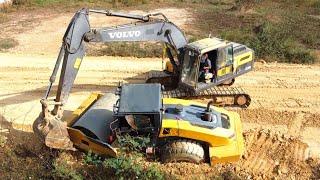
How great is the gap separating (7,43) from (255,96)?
11.0 meters

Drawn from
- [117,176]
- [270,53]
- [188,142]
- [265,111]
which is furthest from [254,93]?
[117,176]

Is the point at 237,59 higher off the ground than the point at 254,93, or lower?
higher

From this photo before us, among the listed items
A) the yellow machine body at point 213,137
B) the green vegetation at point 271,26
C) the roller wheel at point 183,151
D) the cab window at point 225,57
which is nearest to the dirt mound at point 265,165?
the roller wheel at point 183,151

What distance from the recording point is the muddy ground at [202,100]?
39.8 ft

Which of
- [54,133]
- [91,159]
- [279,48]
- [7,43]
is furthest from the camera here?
[7,43]

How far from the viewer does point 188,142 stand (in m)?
11.7

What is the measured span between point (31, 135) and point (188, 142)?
15.6 ft

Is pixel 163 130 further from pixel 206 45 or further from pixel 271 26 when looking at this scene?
pixel 271 26

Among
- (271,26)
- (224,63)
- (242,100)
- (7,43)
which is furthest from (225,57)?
(7,43)

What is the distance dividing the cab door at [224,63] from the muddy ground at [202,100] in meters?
1.16

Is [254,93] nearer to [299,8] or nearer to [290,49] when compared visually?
[290,49]

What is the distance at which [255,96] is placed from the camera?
16.9 meters

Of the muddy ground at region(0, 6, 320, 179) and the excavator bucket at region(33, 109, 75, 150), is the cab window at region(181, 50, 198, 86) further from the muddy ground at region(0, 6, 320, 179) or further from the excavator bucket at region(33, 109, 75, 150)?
the excavator bucket at region(33, 109, 75, 150)

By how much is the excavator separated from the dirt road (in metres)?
1.13
